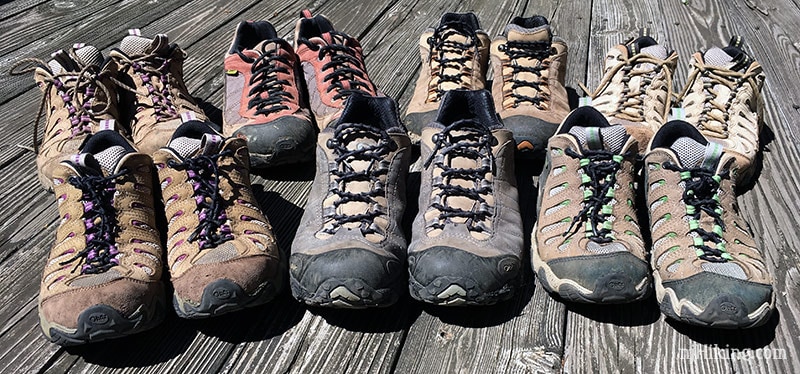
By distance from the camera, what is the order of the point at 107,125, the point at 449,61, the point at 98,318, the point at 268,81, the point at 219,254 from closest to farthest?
the point at 98,318
the point at 219,254
the point at 107,125
the point at 268,81
the point at 449,61

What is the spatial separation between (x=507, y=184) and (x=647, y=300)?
1.60 ft

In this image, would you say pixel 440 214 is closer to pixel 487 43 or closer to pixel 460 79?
pixel 460 79

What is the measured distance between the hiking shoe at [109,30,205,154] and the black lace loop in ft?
→ 1.61

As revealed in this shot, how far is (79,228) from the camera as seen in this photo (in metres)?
1.50

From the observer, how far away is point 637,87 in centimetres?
211

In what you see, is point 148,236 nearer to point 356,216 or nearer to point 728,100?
point 356,216

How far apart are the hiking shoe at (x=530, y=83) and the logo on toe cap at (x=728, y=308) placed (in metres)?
0.81

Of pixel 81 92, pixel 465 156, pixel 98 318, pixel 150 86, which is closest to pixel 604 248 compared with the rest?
pixel 465 156

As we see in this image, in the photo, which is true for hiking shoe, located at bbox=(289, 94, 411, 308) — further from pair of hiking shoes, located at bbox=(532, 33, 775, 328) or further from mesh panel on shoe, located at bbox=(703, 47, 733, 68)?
mesh panel on shoe, located at bbox=(703, 47, 733, 68)

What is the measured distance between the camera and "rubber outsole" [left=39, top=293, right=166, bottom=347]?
1.33m

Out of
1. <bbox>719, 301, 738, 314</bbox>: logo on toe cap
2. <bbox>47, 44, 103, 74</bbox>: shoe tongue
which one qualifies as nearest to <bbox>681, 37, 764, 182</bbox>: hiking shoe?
<bbox>719, 301, 738, 314</bbox>: logo on toe cap

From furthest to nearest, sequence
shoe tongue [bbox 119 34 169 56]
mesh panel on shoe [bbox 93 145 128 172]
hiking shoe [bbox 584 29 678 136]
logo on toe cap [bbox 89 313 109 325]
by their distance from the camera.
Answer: shoe tongue [bbox 119 34 169 56] → hiking shoe [bbox 584 29 678 136] → mesh panel on shoe [bbox 93 145 128 172] → logo on toe cap [bbox 89 313 109 325]

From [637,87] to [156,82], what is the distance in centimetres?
175

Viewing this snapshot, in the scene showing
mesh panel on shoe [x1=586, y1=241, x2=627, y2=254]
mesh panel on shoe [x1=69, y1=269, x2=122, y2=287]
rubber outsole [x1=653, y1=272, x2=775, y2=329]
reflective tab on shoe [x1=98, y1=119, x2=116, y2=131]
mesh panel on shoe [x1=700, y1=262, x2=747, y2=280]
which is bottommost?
rubber outsole [x1=653, y1=272, x2=775, y2=329]
